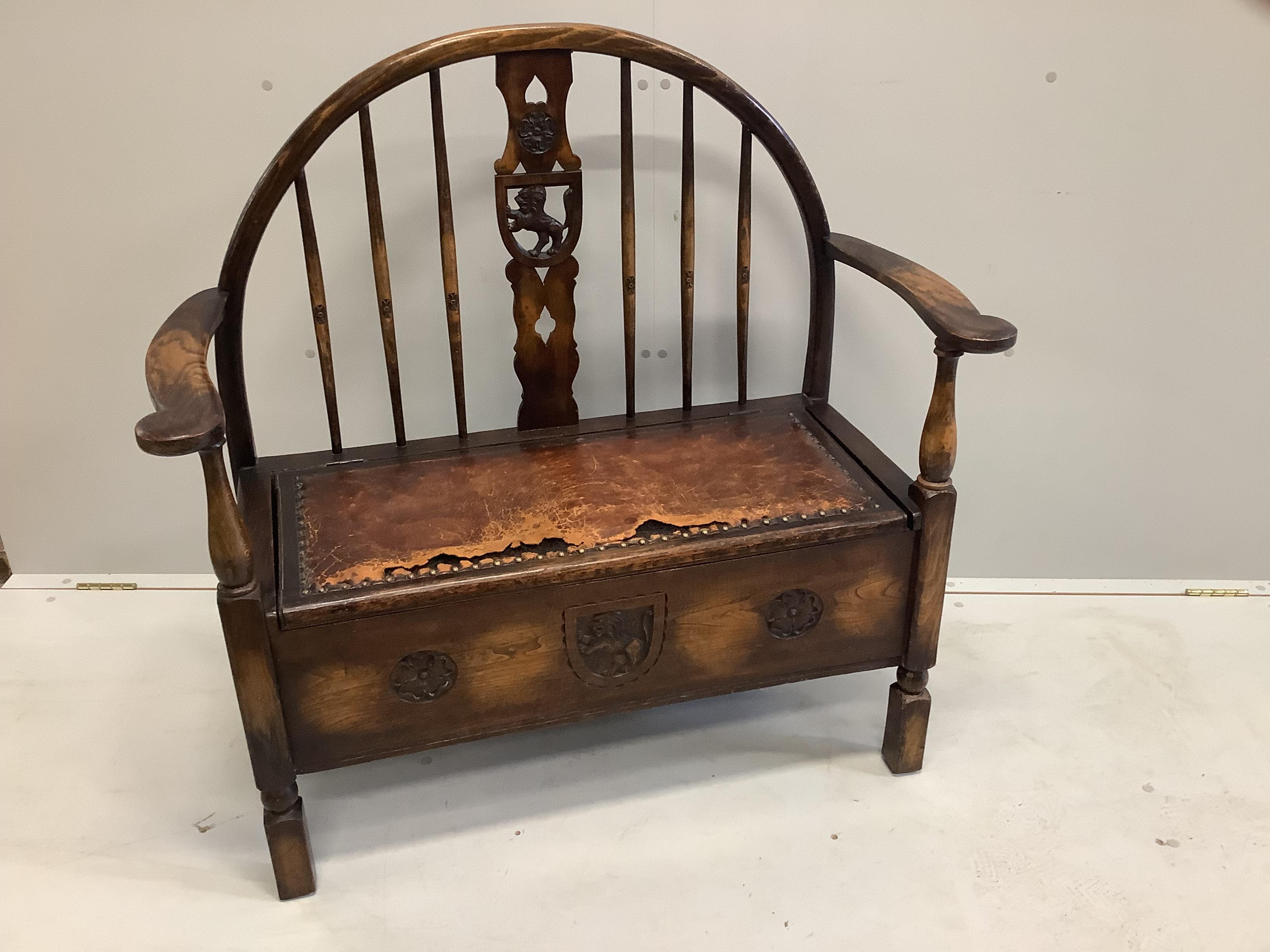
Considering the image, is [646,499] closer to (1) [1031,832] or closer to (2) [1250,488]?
(1) [1031,832]

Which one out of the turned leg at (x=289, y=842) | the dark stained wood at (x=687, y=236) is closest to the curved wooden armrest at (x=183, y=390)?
the turned leg at (x=289, y=842)

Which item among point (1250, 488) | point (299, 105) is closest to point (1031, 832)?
point (1250, 488)

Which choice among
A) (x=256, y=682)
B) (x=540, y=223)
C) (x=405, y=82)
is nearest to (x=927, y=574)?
(x=540, y=223)

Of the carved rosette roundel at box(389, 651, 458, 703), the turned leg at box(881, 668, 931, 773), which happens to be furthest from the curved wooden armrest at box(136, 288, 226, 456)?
the turned leg at box(881, 668, 931, 773)

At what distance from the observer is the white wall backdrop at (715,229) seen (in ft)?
5.10

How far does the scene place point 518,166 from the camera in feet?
5.09

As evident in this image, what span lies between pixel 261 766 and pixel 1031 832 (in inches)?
40.1

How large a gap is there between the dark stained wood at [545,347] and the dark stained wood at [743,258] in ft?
0.81

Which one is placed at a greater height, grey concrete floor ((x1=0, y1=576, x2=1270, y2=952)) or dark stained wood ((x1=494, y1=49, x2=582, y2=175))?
dark stained wood ((x1=494, y1=49, x2=582, y2=175))

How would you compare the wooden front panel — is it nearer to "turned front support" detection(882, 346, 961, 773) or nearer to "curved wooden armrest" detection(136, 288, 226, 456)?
"turned front support" detection(882, 346, 961, 773)

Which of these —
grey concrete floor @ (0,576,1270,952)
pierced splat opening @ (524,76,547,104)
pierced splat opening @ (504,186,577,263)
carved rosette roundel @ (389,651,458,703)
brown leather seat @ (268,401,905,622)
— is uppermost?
pierced splat opening @ (524,76,547,104)

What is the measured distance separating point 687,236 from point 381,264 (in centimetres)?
44

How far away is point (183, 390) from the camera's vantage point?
1.08 meters

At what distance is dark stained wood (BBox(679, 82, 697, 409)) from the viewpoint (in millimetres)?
1451
